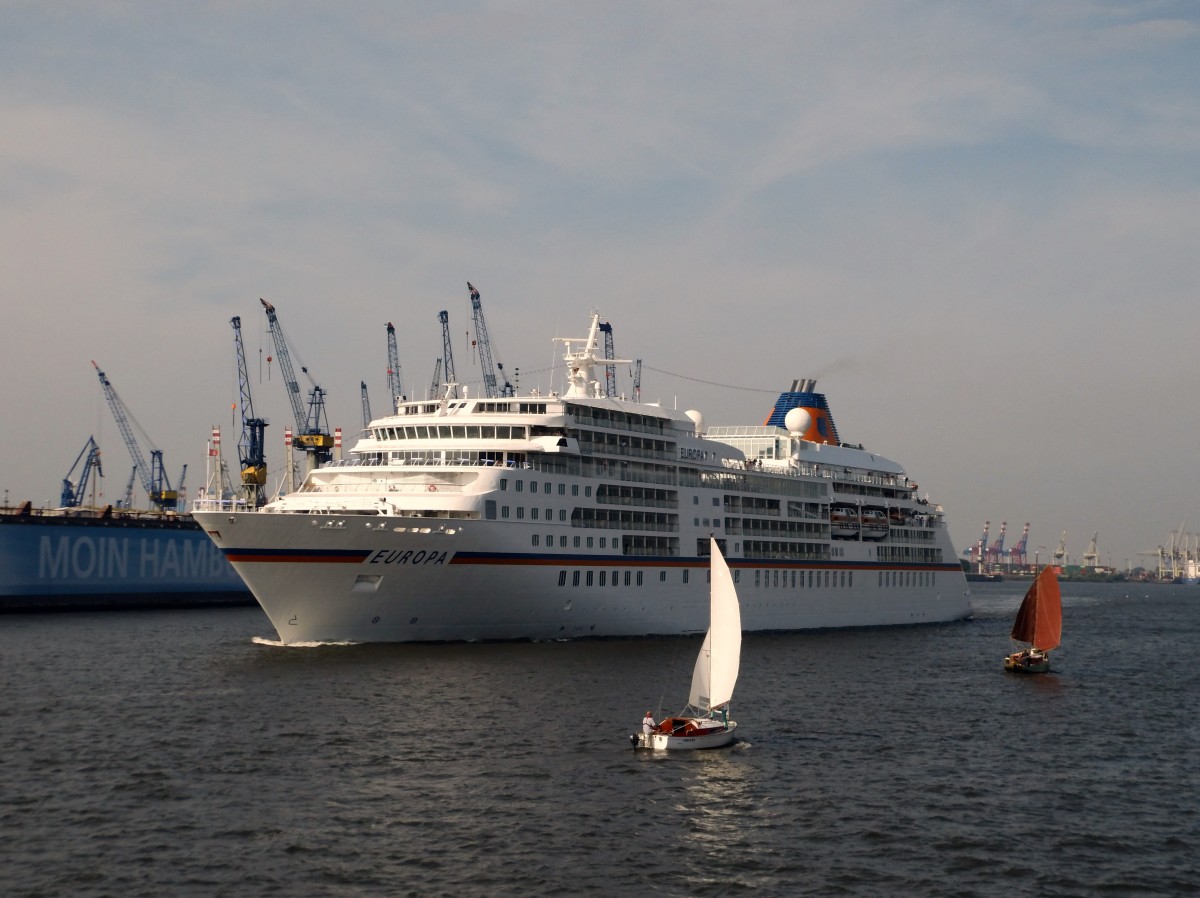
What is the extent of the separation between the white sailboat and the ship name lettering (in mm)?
19254

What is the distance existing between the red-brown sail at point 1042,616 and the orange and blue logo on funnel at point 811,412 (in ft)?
97.2

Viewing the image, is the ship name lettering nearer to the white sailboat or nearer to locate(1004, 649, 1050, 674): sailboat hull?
the white sailboat

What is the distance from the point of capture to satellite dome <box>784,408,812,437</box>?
9112 centimetres

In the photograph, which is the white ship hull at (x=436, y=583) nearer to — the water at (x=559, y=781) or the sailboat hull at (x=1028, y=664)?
the water at (x=559, y=781)

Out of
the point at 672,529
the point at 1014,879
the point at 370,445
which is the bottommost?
the point at 1014,879

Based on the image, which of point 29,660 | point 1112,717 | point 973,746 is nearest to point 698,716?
point 973,746

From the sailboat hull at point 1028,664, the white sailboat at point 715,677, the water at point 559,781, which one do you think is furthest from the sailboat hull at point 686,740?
the sailboat hull at point 1028,664

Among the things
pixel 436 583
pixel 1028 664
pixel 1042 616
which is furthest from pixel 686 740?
pixel 1042 616

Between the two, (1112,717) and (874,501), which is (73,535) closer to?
(874,501)

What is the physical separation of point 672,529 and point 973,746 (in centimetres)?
3218

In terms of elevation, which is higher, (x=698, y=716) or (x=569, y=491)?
(x=569, y=491)

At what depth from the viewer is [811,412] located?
306ft

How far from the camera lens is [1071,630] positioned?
309 ft

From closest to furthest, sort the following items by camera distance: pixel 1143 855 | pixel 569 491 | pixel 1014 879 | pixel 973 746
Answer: pixel 1014 879
pixel 1143 855
pixel 973 746
pixel 569 491
